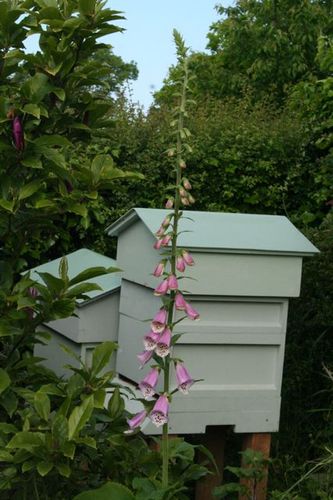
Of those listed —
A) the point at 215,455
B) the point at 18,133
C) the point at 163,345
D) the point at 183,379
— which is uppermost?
the point at 18,133

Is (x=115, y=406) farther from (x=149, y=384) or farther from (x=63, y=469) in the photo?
(x=63, y=469)

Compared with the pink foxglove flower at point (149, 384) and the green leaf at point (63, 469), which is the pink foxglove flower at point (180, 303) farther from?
the green leaf at point (63, 469)

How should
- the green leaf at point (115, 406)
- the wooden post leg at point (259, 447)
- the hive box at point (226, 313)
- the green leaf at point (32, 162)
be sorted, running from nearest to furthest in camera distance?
the green leaf at point (32, 162) → the green leaf at point (115, 406) → the hive box at point (226, 313) → the wooden post leg at point (259, 447)

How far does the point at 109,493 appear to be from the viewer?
8.39ft

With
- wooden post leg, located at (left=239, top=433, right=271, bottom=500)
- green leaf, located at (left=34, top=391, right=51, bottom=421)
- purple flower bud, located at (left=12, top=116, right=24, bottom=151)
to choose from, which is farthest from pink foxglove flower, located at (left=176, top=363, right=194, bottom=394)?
wooden post leg, located at (left=239, top=433, right=271, bottom=500)

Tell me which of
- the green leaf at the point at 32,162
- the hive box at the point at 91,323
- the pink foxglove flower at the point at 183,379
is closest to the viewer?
the green leaf at the point at 32,162

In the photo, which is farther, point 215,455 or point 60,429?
point 215,455

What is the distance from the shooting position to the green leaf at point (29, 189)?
2.47 metres

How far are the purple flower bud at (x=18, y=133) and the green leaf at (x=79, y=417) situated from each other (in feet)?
2.70

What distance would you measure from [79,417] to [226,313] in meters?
1.09

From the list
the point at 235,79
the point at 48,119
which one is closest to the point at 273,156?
the point at 48,119

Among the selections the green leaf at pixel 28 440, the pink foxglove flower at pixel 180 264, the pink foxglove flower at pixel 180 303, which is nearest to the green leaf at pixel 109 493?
the green leaf at pixel 28 440

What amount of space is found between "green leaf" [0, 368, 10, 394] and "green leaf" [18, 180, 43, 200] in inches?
22.3

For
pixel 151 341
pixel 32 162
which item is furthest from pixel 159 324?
pixel 32 162
